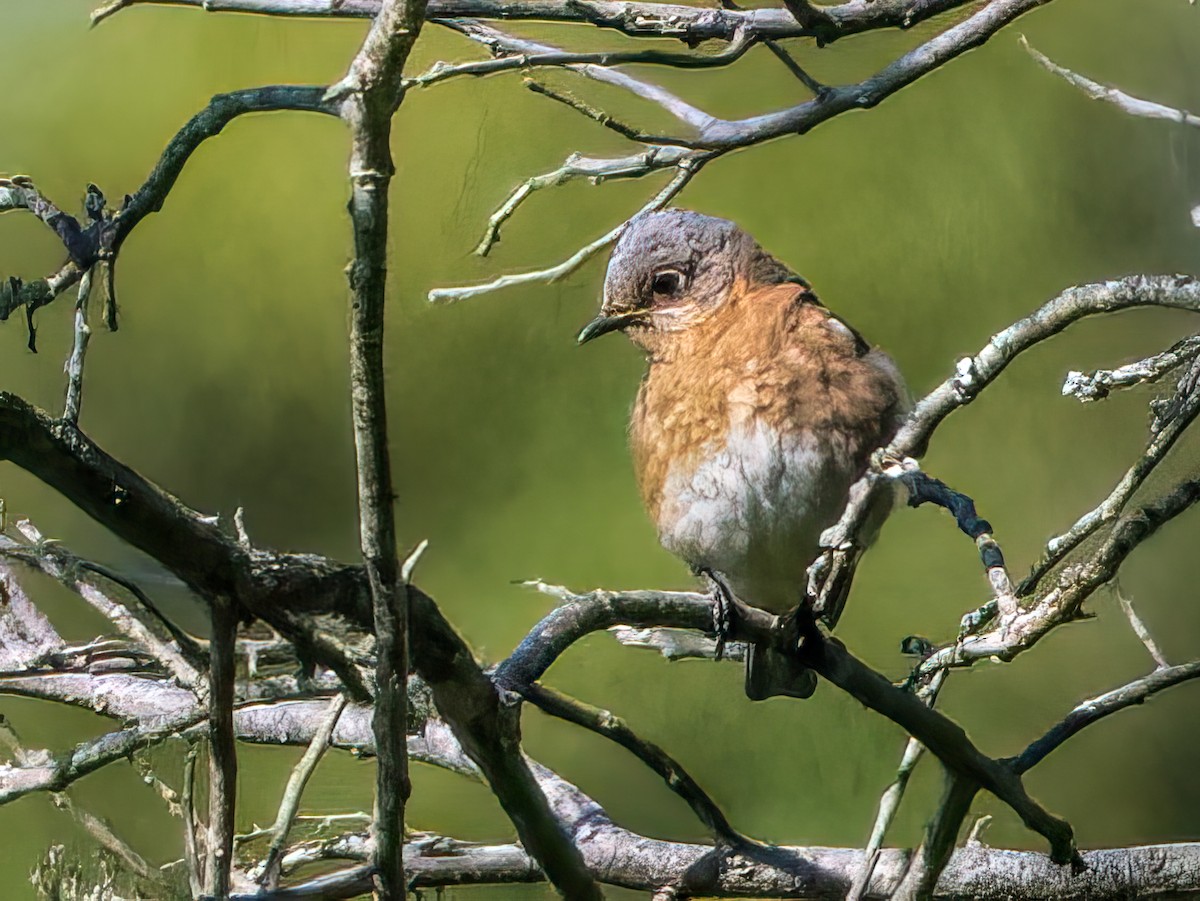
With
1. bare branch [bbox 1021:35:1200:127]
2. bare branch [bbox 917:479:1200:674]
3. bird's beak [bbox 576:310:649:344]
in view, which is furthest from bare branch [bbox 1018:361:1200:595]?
bird's beak [bbox 576:310:649:344]

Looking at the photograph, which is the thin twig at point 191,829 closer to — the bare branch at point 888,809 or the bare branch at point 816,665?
the bare branch at point 816,665

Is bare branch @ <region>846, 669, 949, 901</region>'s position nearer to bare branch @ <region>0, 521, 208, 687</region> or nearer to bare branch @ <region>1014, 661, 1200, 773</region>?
bare branch @ <region>1014, 661, 1200, 773</region>

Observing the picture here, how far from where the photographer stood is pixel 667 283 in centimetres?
135

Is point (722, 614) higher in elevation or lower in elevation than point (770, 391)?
lower

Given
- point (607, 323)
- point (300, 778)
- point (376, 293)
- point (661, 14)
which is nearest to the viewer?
point (376, 293)

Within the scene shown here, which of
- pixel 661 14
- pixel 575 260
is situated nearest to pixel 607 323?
pixel 575 260

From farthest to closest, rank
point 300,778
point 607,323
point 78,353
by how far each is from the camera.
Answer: point 607,323
point 78,353
point 300,778

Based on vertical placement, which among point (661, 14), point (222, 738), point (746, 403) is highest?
point (661, 14)

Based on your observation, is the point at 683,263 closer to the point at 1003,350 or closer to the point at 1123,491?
the point at 1003,350

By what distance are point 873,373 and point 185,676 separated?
0.70 m

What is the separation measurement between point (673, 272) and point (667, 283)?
0.01m

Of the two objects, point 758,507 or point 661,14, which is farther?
point 758,507

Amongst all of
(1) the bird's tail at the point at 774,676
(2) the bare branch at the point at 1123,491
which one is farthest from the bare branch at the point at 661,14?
(1) the bird's tail at the point at 774,676

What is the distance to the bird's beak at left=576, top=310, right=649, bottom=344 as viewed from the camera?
1294 mm
